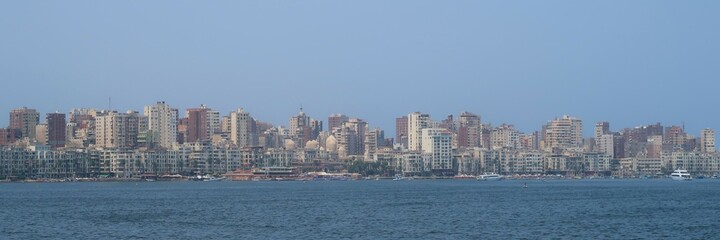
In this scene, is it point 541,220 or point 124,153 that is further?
point 124,153

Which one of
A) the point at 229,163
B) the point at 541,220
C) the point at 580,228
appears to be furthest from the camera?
the point at 229,163

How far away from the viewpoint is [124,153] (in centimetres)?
18112

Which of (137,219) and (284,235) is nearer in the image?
(284,235)

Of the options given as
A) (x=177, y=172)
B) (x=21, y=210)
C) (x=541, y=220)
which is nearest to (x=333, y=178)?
(x=177, y=172)

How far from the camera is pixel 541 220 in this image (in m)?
60.3

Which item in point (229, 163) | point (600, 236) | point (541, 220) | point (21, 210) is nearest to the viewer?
point (600, 236)

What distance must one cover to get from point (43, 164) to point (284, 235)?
429ft

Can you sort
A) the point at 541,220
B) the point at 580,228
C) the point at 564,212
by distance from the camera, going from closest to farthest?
the point at 580,228 → the point at 541,220 → the point at 564,212

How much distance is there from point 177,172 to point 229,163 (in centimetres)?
932

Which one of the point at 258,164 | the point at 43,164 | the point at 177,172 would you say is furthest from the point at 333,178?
the point at 43,164

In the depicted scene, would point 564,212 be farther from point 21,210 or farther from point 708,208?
point 21,210

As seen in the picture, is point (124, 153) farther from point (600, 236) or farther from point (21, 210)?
point (600, 236)

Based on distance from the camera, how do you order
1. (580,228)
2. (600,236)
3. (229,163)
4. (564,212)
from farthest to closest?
(229,163), (564,212), (580,228), (600,236)

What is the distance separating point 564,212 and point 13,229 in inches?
1141
